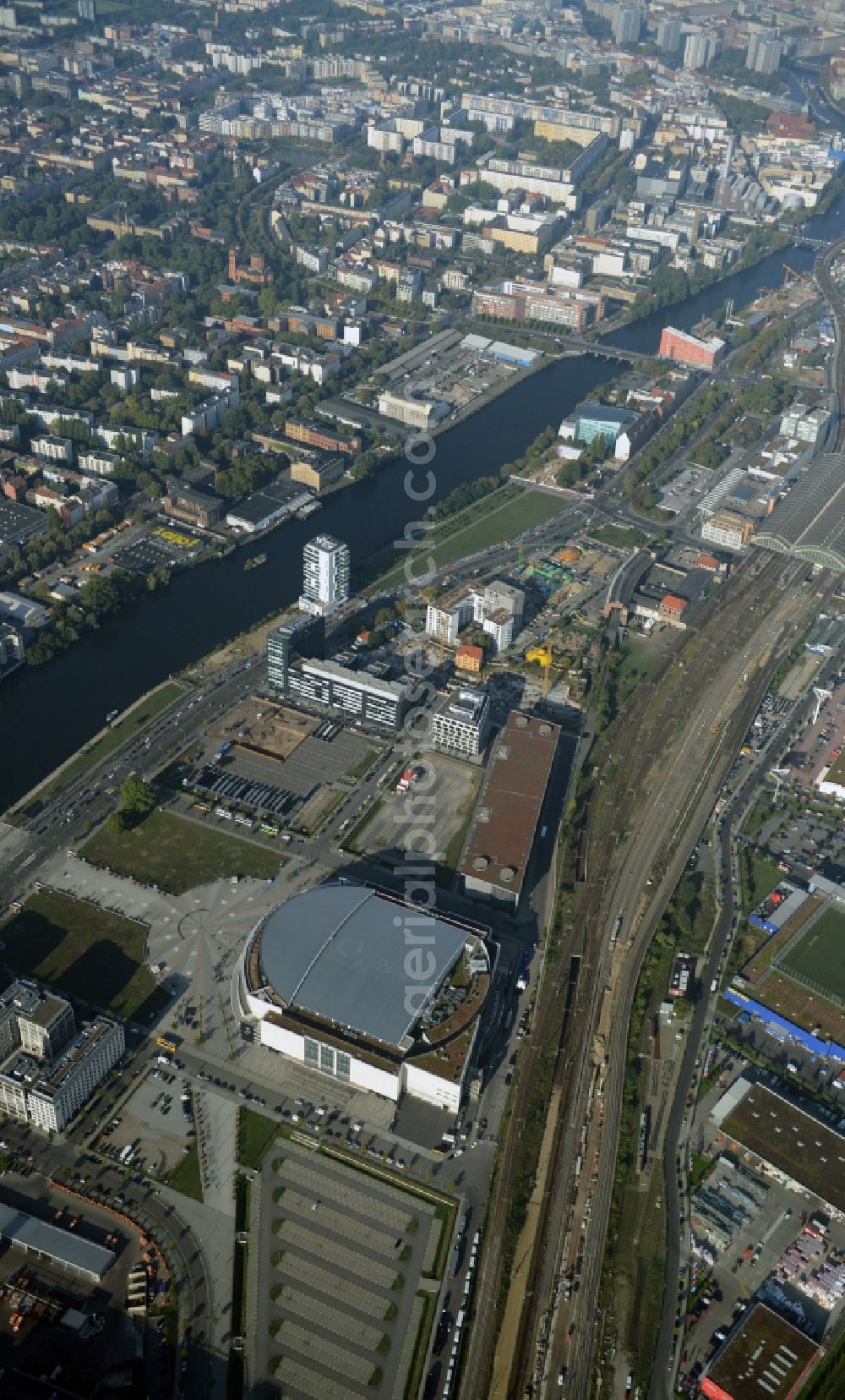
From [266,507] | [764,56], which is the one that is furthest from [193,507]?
[764,56]

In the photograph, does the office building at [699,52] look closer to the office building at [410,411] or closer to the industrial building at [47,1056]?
the office building at [410,411]

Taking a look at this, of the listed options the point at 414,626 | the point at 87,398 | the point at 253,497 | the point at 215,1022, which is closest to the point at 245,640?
the point at 414,626

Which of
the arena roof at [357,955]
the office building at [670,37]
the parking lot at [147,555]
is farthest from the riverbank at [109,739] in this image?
the office building at [670,37]

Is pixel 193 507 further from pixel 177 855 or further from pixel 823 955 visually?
pixel 823 955

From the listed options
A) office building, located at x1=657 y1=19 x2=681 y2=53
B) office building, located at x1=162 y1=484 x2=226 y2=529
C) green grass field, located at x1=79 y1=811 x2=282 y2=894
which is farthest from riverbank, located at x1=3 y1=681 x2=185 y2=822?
office building, located at x1=657 y1=19 x2=681 y2=53

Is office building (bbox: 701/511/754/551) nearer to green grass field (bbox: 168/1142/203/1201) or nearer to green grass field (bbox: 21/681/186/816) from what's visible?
green grass field (bbox: 21/681/186/816)
